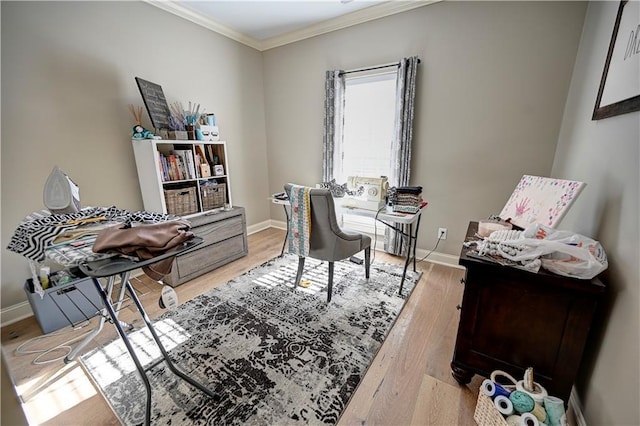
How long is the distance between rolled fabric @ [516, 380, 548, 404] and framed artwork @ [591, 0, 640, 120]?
1217 mm

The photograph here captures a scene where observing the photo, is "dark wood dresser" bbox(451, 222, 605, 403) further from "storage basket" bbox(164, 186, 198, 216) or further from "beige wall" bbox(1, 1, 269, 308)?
"beige wall" bbox(1, 1, 269, 308)

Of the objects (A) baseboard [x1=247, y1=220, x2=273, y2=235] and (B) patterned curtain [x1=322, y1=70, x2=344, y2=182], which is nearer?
(B) patterned curtain [x1=322, y1=70, x2=344, y2=182]

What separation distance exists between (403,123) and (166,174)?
2.37 meters

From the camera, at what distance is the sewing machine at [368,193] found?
7.30ft

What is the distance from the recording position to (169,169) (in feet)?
7.86

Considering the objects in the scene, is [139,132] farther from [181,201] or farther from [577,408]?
[577,408]

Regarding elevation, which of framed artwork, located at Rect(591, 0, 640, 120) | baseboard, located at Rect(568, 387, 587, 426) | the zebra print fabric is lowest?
baseboard, located at Rect(568, 387, 587, 426)

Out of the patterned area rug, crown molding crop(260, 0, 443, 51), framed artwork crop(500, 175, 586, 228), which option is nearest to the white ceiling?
crown molding crop(260, 0, 443, 51)

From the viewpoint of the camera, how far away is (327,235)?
Answer: 198cm

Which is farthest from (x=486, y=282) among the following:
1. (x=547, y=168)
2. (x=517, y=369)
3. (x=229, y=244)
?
(x=229, y=244)

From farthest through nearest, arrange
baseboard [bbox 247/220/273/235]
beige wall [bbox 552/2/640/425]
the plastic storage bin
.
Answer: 1. baseboard [bbox 247/220/273/235]
2. the plastic storage bin
3. beige wall [bbox 552/2/640/425]

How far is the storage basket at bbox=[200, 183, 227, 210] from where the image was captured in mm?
2660

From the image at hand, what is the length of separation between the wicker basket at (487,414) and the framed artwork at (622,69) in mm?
1359

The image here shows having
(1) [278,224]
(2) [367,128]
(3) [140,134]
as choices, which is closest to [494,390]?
(2) [367,128]
